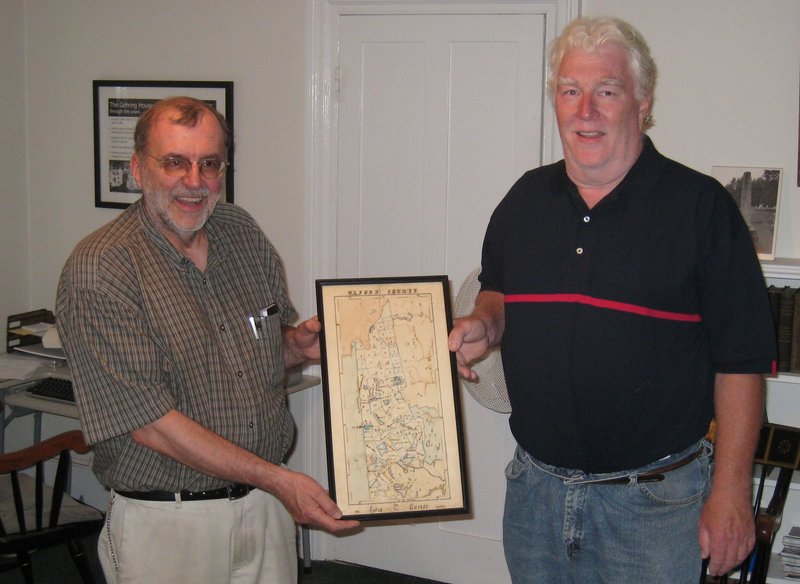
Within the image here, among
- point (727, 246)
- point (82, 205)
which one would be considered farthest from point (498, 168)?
point (82, 205)

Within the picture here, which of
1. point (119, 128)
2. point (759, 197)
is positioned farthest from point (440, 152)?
point (119, 128)

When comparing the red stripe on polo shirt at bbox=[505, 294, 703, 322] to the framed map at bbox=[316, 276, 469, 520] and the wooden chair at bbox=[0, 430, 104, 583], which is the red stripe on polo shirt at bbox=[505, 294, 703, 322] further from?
the wooden chair at bbox=[0, 430, 104, 583]

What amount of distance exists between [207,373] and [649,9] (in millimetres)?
2202

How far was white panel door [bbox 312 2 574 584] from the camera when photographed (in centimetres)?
340

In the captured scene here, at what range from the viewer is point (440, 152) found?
3.52 metres

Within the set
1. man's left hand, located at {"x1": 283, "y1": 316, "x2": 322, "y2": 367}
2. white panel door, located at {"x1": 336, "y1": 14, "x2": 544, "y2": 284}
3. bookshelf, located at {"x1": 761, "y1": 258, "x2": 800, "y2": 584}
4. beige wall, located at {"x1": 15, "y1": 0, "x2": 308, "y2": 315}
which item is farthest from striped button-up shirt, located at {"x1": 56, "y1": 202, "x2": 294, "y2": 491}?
bookshelf, located at {"x1": 761, "y1": 258, "x2": 800, "y2": 584}

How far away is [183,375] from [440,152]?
187 cm

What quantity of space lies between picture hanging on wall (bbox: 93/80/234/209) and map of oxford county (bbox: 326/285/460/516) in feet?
6.33

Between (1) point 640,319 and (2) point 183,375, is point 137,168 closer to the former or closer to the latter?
(2) point 183,375

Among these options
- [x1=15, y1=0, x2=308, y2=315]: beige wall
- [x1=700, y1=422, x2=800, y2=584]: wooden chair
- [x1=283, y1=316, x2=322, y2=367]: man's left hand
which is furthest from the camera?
[x1=15, y1=0, x2=308, y2=315]: beige wall

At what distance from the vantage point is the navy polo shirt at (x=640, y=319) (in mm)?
1746

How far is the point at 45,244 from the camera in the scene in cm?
421

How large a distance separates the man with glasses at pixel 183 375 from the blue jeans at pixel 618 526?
45 centimetres

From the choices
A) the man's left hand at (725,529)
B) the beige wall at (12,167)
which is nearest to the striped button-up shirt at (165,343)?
the man's left hand at (725,529)
